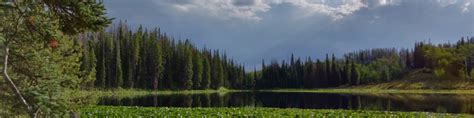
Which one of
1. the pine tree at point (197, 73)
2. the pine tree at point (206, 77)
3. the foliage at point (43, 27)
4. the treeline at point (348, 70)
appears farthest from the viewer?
the treeline at point (348, 70)

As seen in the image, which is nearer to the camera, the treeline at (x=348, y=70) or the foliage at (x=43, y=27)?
the foliage at (x=43, y=27)

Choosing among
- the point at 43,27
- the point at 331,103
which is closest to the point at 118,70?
the point at 331,103

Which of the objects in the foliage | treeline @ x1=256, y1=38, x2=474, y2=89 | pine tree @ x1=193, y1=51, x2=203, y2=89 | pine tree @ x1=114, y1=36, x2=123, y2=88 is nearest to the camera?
the foliage

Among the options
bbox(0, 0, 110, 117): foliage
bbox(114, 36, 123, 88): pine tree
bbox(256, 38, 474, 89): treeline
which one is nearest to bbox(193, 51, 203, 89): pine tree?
bbox(114, 36, 123, 88): pine tree

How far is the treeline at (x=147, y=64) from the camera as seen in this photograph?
10744cm

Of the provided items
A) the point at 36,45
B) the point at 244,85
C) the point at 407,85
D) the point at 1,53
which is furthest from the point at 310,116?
the point at 244,85

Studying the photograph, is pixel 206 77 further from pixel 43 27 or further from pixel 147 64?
pixel 43 27

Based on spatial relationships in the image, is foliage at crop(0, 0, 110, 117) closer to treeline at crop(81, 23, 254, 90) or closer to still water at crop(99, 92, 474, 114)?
still water at crop(99, 92, 474, 114)

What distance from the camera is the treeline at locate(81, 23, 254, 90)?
107 metres

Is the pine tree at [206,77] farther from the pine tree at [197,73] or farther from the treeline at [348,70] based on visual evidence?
the treeline at [348,70]

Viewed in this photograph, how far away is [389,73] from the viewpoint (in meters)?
160

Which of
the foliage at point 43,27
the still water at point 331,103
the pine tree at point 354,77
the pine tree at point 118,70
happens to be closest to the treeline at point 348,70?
the pine tree at point 354,77

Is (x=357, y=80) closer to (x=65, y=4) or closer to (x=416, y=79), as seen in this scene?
(x=416, y=79)

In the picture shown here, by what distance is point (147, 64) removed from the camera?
4695 inches
